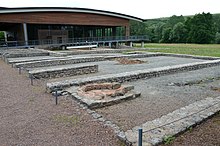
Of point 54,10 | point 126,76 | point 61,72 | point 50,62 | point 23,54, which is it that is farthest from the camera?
point 54,10

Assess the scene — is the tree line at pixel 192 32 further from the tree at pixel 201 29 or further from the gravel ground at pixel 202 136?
the gravel ground at pixel 202 136

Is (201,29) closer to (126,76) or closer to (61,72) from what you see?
(126,76)

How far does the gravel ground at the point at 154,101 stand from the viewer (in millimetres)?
5695

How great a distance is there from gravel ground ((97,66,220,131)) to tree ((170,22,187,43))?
5039cm

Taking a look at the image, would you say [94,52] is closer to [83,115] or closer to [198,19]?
[83,115]

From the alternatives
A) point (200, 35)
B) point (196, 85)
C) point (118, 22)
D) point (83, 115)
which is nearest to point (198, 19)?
point (200, 35)

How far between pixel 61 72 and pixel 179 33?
52.4 meters

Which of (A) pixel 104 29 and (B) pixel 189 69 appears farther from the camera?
(A) pixel 104 29

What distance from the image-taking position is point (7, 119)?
18.8 feet

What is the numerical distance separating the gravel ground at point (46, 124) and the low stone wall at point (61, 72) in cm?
316

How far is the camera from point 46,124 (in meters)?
5.36

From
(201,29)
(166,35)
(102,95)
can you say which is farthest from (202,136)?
(166,35)

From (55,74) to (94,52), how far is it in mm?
14999

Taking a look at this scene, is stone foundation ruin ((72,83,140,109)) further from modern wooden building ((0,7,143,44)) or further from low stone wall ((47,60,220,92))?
modern wooden building ((0,7,143,44))
